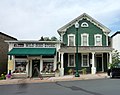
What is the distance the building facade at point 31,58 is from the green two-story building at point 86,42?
2078 millimetres

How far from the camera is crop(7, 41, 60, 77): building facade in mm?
28159

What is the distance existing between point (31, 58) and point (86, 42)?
25.6ft

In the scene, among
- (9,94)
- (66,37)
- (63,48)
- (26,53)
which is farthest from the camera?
(66,37)

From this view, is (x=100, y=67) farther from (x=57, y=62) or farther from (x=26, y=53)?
(x=26, y=53)

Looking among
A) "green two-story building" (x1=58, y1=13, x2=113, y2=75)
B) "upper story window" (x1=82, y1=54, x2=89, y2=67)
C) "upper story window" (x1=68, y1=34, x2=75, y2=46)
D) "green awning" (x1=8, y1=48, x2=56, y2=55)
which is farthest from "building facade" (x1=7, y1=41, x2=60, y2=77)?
"upper story window" (x1=82, y1=54, x2=89, y2=67)

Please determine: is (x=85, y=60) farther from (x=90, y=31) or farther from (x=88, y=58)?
(x=90, y=31)

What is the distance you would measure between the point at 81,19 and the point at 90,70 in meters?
7.12

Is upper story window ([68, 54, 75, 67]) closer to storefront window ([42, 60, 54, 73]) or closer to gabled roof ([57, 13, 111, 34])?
storefront window ([42, 60, 54, 73])

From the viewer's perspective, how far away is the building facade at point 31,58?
28159 millimetres

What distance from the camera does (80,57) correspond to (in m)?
30.9

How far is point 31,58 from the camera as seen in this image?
28969mm

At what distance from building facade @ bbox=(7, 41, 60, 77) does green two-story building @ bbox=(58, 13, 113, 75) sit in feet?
6.82

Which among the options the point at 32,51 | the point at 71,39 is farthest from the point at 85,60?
the point at 32,51

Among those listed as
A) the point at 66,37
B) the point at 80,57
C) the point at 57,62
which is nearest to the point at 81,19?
the point at 66,37
